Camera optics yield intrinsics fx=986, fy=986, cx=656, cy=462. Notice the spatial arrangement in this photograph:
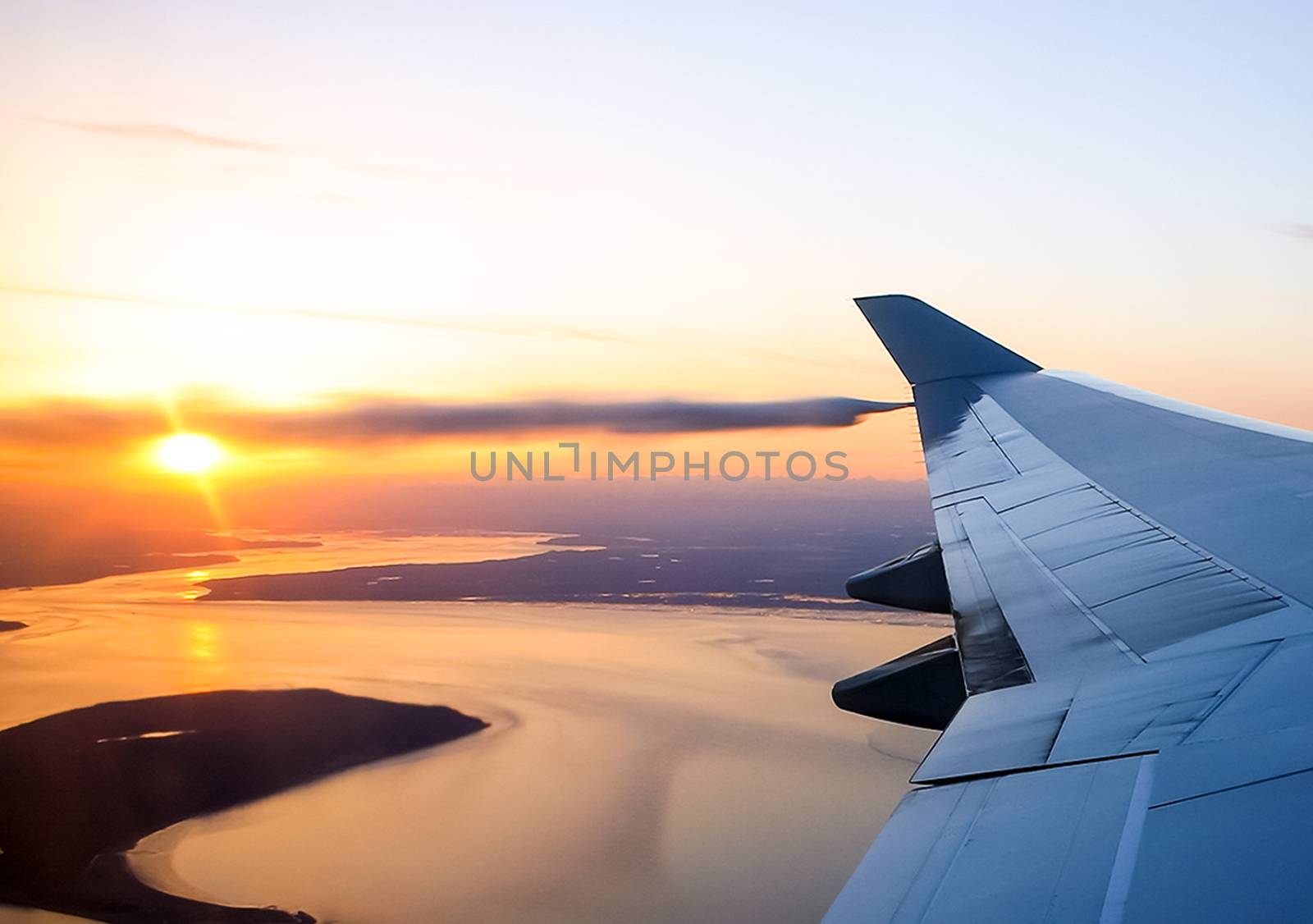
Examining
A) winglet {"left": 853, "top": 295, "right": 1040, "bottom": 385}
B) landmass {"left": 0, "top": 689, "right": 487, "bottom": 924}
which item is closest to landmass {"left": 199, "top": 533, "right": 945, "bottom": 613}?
landmass {"left": 0, "top": 689, "right": 487, "bottom": 924}

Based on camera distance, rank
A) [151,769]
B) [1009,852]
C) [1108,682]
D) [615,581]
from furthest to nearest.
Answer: [615,581] → [151,769] → [1108,682] → [1009,852]

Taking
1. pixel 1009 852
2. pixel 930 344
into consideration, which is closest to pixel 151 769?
pixel 930 344

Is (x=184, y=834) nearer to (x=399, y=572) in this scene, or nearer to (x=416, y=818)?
(x=416, y=818)

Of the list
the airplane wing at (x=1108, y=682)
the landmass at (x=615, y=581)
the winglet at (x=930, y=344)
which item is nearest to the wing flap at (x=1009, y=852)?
the airplane wing at (x=1108, y=682)

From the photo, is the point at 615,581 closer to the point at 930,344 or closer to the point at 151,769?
the point at 151,769

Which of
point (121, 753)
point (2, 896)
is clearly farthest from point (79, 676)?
point (2, 896)

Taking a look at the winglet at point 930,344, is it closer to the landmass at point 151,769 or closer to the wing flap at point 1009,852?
the wing flap at point 1009,852

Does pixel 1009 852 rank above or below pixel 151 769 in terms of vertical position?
above

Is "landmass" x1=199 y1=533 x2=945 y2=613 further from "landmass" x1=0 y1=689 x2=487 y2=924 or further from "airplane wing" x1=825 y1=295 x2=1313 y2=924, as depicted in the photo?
"airplane wing" x1=825 y1=295 x2=1313 y2=924
